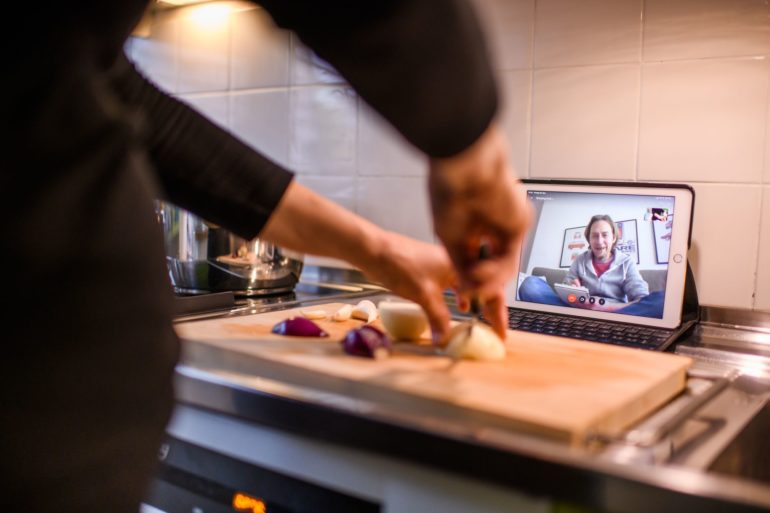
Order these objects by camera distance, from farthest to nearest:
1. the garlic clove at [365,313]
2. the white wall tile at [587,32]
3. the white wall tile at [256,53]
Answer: the white wall tile at [256,53] < the white wall tile at [587,32] < the garlic clove at [365,313]

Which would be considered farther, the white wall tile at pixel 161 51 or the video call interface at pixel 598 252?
the white wall tile at pixel 161 51

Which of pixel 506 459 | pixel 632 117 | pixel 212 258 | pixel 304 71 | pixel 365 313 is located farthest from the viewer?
pixel 304 71

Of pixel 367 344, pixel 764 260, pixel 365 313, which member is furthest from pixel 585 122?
pixel 367 344

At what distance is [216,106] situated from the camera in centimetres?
153

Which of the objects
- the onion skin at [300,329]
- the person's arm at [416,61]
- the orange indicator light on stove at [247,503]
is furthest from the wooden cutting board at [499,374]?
the person's arm at [416,61]

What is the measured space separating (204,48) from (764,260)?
3.57 feet

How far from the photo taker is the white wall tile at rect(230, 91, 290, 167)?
142 cm

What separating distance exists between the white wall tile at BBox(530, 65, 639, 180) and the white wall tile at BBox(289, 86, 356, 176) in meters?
0.35

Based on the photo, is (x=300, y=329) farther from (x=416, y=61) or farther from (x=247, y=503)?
(x=416, y=61)

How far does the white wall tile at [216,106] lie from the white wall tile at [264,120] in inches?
0.7

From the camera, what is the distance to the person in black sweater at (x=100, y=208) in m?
0.34

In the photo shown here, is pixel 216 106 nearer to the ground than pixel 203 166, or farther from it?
farther from it

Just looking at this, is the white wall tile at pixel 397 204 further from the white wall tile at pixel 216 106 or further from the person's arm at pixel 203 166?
the person's arm at pixel 203 166

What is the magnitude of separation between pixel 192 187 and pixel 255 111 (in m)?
0.78
